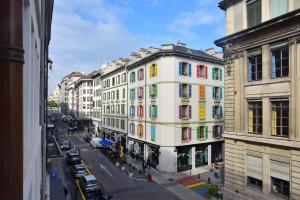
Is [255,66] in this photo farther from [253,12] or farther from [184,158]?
[184,158]

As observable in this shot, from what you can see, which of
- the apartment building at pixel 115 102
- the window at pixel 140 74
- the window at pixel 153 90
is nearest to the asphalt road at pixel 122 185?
the window at pixel 153 90

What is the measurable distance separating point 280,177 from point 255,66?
25.3 ft

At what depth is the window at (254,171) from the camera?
19.0 m

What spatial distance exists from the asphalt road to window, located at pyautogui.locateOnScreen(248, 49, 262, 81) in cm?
1401

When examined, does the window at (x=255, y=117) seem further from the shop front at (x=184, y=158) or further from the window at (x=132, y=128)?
the window at (x=132, y=128)

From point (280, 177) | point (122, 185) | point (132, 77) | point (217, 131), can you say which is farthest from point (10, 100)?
point (132, 77)

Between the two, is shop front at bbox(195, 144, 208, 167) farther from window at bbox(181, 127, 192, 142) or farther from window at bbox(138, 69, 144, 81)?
window at bbox(138, 69, 144, 81)

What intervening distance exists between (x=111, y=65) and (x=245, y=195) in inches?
1836

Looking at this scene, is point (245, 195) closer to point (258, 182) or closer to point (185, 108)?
point (258, 182)

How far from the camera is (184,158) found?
123ft

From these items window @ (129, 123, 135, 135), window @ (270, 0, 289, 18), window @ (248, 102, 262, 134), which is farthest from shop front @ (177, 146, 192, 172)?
window @ (270, 0, 289, 18)

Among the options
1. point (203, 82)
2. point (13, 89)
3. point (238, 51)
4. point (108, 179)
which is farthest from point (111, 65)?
point (13, 89)

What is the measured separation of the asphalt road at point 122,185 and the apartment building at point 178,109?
5.67 meters

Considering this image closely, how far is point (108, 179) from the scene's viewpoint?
1277 inches
